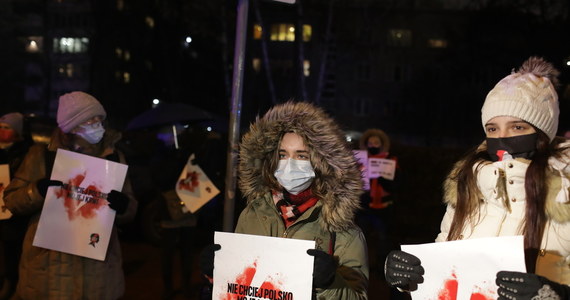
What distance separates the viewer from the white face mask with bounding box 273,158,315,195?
9.53ft

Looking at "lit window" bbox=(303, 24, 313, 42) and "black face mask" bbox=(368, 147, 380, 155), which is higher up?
"lit window" bbox=(303, 24, 313, 42)

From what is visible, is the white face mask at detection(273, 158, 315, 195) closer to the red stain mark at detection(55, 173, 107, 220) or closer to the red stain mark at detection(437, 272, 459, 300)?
the red stain mark at detection(437, 272, 459, 300)

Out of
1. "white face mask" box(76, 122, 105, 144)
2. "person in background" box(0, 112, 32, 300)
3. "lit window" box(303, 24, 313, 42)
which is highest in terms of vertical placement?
"lit window" box(303, 24, 313, 42)

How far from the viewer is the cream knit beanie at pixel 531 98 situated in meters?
2.47

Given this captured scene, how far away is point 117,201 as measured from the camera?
3.83 meters

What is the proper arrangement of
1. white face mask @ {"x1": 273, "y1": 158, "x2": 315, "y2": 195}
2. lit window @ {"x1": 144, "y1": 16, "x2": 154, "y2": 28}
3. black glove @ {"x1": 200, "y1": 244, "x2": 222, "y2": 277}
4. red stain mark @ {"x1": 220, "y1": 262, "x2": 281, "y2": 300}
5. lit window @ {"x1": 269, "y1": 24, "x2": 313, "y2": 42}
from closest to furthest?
red stain mark @ {"x1": 220, "y1": 262, "x2": 281, "y2": 300} → black glove @ {"x1": 200, "y1": 244, "x2": 222, "y2": 277} → white face mask @ {"x1": 273, "y1": 158, "x2": 315, "y2": 195} → lit window @ {"x1": 144, "y1": 16, "x2": 154, "y2": 28} → lit window @ {"x1": 269, "y1": 24, "x2": 313, "y2": 42}

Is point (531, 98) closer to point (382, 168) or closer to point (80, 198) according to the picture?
point (80, 198)

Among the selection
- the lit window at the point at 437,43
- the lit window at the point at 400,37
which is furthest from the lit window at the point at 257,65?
the lit window at the point at 437,43

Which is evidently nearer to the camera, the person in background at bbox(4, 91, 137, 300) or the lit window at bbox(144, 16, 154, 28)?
the person in background at bbox(4, 91, 137, 300)

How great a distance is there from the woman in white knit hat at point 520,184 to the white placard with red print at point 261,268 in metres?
0.41

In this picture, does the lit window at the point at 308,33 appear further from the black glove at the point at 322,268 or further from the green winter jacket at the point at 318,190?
the black glove at the point at 322,268

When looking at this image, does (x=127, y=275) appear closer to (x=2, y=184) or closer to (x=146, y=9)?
(x=2, y=184)

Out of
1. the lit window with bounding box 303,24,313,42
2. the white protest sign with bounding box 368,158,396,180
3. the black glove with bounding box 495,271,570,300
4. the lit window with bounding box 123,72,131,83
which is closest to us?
the black glove with bounding box 495,271,570,300

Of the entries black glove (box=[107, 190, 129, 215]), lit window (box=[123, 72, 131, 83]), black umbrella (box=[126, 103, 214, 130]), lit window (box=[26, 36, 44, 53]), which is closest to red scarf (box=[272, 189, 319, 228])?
black glove (box=[107, 190, 129, 215])
